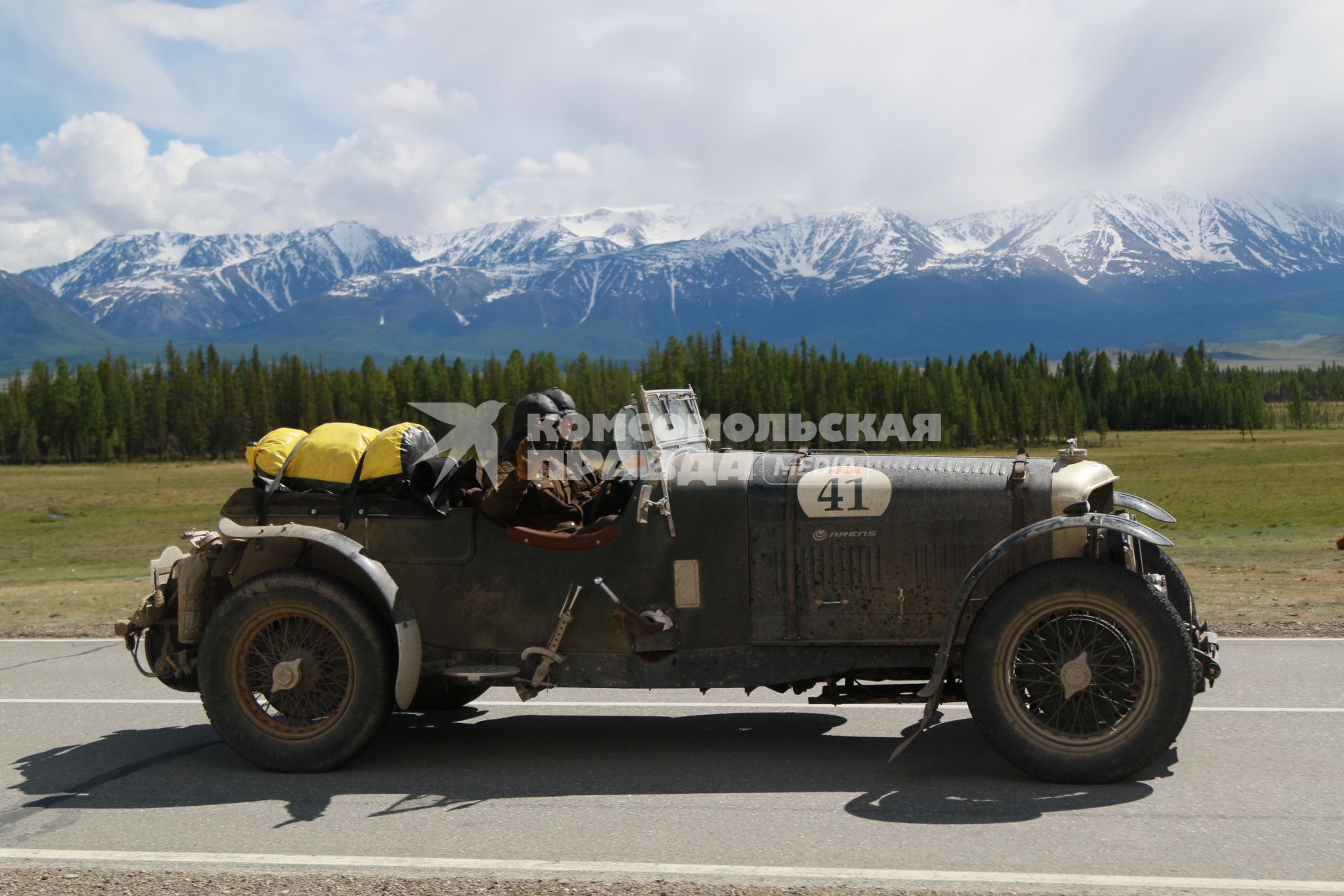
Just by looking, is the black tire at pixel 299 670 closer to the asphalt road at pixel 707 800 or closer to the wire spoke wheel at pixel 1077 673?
the asphalt road at pixel 707 800

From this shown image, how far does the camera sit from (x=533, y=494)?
6.45 meters

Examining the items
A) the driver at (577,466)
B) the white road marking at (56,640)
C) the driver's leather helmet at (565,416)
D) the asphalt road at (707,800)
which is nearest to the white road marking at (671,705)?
the asphalt road at (707,800)

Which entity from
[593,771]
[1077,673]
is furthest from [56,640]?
[1077,673]

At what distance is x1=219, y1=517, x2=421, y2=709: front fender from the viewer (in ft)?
20.5

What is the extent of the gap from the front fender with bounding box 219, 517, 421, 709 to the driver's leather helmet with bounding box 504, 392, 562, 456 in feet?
3.13

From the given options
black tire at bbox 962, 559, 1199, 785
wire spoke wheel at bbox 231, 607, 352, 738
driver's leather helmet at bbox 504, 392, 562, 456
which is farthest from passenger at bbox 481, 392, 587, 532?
black tire at bbox 962, 559, 1199, 785

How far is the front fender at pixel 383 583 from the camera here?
6.25 metres

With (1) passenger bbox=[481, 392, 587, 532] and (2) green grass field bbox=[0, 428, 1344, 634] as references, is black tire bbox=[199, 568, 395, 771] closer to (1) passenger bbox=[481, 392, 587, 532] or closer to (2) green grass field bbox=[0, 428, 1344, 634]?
(1) passenger bbox=[481, 392, 587, 532]

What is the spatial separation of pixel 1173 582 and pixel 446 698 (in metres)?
4.36

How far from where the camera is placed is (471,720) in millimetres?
7562

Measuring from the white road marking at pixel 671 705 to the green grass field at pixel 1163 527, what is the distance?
12.3 ft

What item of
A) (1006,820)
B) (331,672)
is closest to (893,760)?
(1006,820)

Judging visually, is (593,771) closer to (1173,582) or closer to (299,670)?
(299,670)

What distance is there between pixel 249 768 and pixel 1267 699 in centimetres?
597
